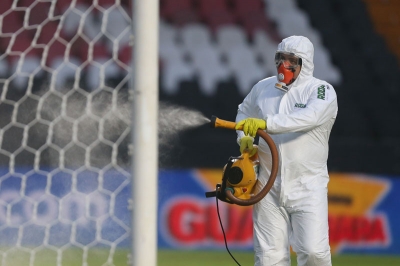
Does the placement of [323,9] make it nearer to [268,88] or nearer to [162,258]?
[162,258]

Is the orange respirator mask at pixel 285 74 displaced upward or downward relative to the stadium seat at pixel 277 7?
downward

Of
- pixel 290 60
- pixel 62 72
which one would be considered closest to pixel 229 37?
pixel 62 72

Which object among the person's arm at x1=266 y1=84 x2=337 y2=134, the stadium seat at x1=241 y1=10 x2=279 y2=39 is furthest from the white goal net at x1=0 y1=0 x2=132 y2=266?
the stadium seat at x1=241 y1=10 x2=279 y2=39

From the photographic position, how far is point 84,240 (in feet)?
11.4

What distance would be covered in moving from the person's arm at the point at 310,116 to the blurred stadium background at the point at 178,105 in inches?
27.5

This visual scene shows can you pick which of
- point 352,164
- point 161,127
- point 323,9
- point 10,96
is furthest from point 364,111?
point 10,96

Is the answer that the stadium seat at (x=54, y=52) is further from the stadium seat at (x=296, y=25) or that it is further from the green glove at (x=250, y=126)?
the green glove at (x=250, y=126)

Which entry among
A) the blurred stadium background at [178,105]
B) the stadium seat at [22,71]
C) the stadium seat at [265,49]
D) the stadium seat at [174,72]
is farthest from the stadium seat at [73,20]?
the stadium seat at [265,49]

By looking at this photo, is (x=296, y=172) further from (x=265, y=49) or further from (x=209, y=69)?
(x=265, y=49)

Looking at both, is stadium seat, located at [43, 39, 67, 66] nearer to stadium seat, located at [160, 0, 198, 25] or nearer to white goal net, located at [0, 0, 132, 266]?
white goal net, located at [0, 0, 132, 266]

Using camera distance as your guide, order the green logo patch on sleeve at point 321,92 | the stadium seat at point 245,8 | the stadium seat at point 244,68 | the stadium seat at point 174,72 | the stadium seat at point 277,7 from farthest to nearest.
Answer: the stadium seat at point 277,7, the stadium seat at point 245,8, the stadium seat at point 244,68, the stadium seat at point 174,72, the green logo patch on sleeve at point 321,92

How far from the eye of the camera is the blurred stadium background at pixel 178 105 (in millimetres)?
3695

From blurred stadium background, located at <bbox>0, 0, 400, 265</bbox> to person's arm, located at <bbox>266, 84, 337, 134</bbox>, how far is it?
70cm

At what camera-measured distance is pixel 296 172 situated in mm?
3680
